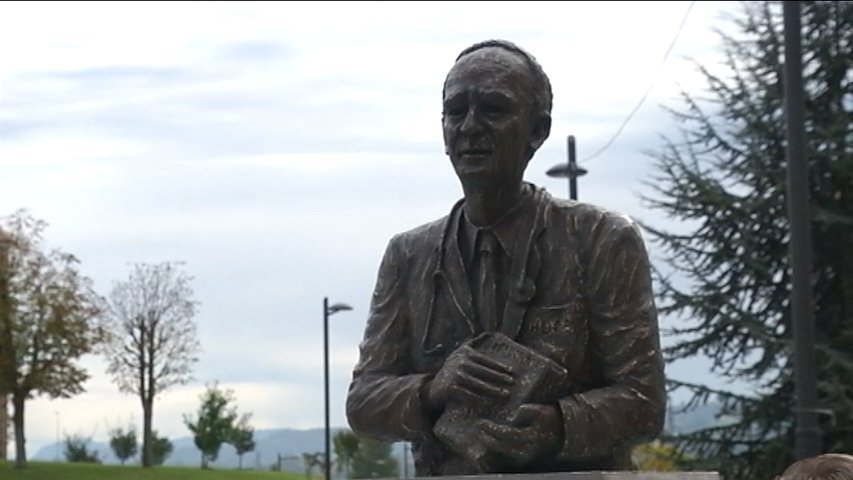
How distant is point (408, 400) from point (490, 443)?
420mm

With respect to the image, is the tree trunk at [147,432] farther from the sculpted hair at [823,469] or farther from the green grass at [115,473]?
the sculpted hair at [823,469]

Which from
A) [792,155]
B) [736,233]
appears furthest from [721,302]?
[792,155]

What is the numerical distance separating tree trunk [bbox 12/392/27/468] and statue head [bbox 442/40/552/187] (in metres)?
27.4

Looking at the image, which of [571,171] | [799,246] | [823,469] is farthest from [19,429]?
[823,469]

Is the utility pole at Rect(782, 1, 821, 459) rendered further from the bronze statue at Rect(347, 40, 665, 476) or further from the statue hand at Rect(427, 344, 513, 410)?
the statue hand at Rect(427, 344, 513, 410)

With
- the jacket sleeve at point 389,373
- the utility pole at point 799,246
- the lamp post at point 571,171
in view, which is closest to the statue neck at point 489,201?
the jacket sleeve at point 389,373

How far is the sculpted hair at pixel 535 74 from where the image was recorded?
6660 millimetres

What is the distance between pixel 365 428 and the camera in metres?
6.70

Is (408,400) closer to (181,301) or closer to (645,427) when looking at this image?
(645,427)

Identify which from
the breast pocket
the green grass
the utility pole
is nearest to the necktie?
the breast pocket

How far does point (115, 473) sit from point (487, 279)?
32.7 metres

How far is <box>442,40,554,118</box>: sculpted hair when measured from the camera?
262 inches

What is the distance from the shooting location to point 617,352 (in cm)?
645

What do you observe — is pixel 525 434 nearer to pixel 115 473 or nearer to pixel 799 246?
pixel 799 246
